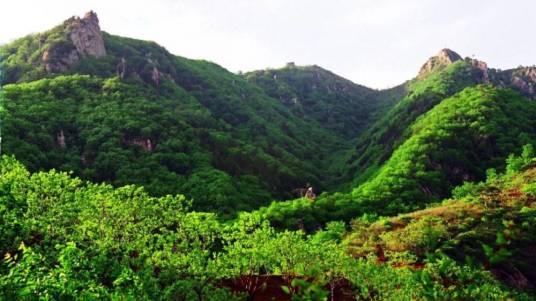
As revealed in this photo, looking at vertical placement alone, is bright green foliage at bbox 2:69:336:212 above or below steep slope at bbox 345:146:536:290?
above

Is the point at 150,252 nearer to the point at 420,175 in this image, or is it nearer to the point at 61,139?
the point at 61,139

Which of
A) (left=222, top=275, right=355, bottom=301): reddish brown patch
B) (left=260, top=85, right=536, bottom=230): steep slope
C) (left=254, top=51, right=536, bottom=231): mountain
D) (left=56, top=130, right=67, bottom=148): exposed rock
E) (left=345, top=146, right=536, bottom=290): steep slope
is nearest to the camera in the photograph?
(left=222, top=275, right=355, bottom=301): reddish brown patch

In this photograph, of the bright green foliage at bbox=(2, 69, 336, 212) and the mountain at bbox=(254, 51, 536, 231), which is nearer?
the mountain at bbox=(254, 51, 536, 231)

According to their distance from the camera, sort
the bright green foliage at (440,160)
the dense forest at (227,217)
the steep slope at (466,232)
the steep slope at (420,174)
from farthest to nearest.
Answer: the bright green foliage at (440,160), the steep slope at (420,174), the steep slope at (466,232), the dense forest at (227,217)

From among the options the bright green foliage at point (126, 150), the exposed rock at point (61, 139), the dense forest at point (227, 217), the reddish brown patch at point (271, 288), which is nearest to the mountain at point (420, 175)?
the dense forest at point (227, 217)

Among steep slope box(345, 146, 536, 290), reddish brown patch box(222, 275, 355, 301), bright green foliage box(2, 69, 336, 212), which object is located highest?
bright green foliage box(2, 69, 336, 212)

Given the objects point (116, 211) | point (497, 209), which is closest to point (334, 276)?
point (116, 211)

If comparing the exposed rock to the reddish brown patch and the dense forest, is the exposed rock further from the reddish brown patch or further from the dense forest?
the reddish brown patch

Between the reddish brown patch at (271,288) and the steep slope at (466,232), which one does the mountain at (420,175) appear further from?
the reddish brown patch at (271,288)

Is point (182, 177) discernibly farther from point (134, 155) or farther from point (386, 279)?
point (386, 279)

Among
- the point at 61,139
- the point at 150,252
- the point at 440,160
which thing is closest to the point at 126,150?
the point at 61,139

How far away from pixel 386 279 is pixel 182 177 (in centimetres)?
10843

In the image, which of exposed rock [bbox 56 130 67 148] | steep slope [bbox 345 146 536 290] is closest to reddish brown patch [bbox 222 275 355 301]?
steep slope [bbox 345 146 536 290]

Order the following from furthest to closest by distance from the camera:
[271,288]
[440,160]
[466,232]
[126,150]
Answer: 1. [440,160]
2. [126,150]
3. [466,232]
4. [271,288]
